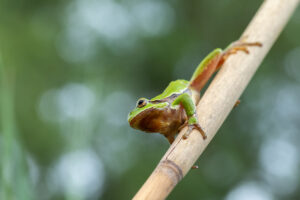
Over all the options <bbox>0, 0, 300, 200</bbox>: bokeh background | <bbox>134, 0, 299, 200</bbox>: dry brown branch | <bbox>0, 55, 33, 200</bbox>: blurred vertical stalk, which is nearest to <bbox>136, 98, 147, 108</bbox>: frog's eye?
<bbox>134, 0, 299, 200</bbox>: dry brown branch

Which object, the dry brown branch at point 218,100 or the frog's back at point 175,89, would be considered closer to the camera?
the dry brown branch at point 218,100

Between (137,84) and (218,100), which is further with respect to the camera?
(137,84)

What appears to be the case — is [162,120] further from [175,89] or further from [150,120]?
[175,89]

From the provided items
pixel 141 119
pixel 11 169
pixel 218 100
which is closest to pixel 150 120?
pixel 141 119

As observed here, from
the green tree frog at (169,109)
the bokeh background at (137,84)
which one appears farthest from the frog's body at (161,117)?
the bokeh background at (137,84)

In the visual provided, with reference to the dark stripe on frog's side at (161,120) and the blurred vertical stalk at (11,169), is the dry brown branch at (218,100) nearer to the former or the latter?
the blurred vertical stalk at (11,169)

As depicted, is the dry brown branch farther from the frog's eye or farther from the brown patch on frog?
the frog's eye

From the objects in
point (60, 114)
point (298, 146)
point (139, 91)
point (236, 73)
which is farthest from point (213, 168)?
point (236, 73)
